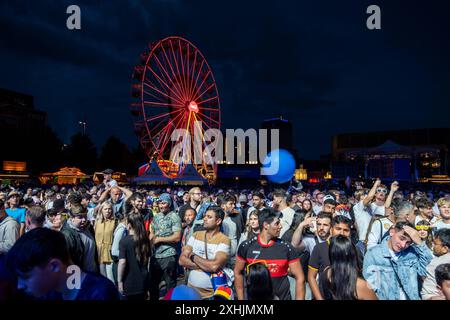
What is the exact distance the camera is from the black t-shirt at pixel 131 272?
4.52 metres

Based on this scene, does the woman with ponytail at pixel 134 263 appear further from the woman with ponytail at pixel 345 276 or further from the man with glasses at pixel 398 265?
the man with glasses at pixel 398 265

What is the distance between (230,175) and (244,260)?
162ft

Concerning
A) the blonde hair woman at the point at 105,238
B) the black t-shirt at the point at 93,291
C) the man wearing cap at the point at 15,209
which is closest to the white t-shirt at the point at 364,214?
the blonde hair woman at the point at 105,238

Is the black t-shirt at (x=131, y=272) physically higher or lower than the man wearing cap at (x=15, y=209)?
lower

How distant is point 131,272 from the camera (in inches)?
179

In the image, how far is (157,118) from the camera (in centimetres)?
2484

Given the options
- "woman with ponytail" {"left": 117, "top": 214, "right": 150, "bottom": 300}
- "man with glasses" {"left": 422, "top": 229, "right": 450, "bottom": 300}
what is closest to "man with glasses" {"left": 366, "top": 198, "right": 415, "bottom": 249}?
"man with glasses" {"left": 422, "top": 229, "right": 450, "bottom": 300}

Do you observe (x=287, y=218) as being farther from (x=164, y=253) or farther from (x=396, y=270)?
(x=396, y=270)

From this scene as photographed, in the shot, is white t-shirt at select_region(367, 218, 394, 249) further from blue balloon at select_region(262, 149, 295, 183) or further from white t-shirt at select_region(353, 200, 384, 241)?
blue balloon at select_region(262, 149, 295, 183)

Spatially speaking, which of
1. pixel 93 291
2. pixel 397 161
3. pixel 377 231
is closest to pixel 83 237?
pixel 93 291

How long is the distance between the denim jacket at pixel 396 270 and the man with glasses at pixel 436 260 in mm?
83

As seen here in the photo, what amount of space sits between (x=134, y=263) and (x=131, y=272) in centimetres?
12

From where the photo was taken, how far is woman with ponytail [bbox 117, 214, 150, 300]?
14.8 ft

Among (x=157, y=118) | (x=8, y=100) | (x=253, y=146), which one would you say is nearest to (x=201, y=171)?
(x=157, y=118)
